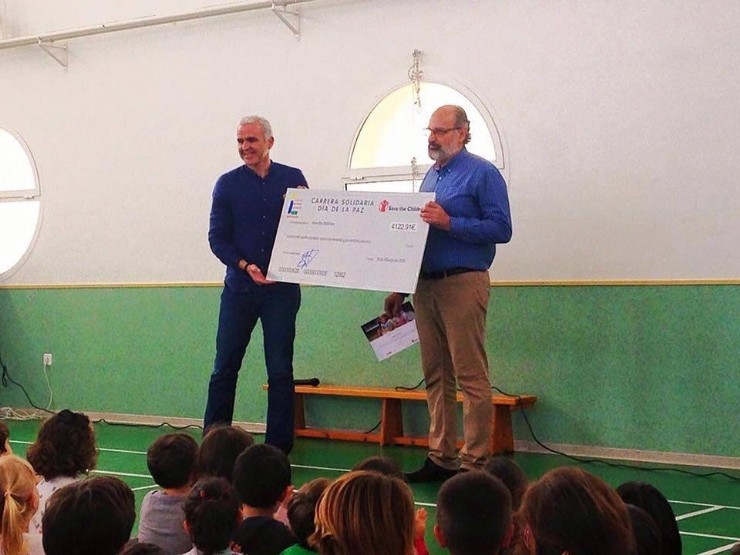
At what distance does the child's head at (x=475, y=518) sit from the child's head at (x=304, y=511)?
33cm

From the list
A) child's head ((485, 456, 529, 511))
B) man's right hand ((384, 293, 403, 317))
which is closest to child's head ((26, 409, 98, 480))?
child's head ((485, 456, 529, 511))

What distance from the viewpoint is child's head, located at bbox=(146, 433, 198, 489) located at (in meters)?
3.26

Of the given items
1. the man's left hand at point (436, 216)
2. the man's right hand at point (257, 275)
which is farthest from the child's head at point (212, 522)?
the man's right hand at point (257, 275)

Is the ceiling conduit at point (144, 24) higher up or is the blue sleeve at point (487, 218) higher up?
the ceiling conduit at point (144, 24)

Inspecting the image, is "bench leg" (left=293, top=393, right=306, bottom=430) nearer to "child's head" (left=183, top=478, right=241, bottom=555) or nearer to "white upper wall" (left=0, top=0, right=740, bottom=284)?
"white upper wall" (left=0, top=0, right=740, bottom=284)

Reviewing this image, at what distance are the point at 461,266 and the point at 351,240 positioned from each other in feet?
1.95

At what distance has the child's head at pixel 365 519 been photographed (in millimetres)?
2176

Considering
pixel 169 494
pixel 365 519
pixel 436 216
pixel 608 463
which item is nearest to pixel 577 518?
pixel 365 519

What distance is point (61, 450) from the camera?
139 inches

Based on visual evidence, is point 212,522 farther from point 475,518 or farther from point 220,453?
point 220,453

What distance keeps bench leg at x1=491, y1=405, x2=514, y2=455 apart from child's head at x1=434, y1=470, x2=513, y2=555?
378 centimetres

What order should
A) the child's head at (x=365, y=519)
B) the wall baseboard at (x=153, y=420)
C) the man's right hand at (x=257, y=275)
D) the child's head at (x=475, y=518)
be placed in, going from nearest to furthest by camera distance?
the child's head at (x=365, y=519) → the child's head at (x=475, y=518) → the man's right hand at (x=257, y=275) → the wall baseboard at (x=153, y=420)

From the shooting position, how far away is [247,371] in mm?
7344

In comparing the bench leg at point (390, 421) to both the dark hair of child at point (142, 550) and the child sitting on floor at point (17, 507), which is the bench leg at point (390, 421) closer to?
the child sitting on floor at point (17, 507)
